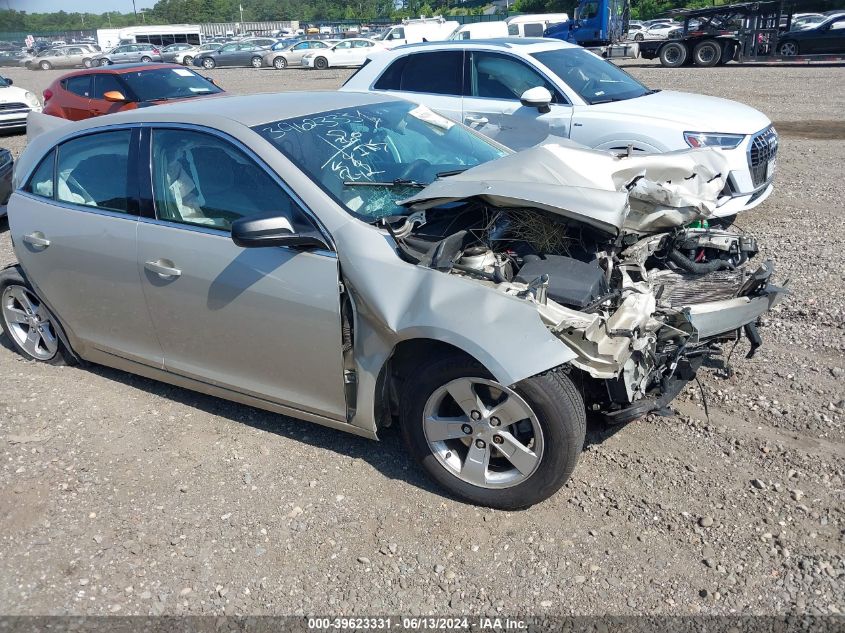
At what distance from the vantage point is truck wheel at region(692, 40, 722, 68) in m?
25.4

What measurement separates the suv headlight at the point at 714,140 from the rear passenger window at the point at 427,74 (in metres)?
2.67

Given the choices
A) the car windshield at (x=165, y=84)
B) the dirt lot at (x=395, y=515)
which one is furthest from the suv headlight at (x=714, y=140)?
the car windshield at (x=165, y=84)

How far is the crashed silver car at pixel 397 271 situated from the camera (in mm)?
3148

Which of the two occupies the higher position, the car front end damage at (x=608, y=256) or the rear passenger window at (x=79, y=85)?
the rear passenger window at (x=79, y=85)

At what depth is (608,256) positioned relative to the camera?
143 inches

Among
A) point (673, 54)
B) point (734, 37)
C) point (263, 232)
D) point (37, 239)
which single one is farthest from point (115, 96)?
point (734, 37)

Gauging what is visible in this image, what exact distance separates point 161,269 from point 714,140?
5.31m

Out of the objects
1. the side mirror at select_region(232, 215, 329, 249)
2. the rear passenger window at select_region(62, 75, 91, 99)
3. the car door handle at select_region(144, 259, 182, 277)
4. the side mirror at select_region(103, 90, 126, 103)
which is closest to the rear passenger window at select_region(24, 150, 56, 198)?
the car door handle at select_region(144, 259, 182, 277)

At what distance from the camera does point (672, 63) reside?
2619cm

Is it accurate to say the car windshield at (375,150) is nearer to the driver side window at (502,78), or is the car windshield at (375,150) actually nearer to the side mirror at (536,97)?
the side mirror at (536,97)

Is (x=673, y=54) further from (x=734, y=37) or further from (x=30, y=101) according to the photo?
(x=30, y=101)

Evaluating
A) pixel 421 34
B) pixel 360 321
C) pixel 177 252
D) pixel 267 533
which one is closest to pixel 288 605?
pixel 267 533

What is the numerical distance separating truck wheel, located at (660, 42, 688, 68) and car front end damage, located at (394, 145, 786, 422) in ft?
79.9

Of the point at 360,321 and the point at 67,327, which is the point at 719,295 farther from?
the point at 67,327
